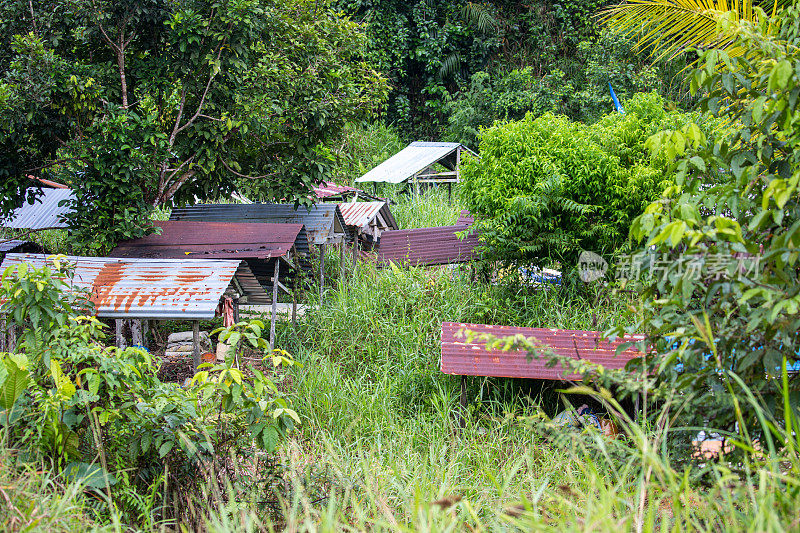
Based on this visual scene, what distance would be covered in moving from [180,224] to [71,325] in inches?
214

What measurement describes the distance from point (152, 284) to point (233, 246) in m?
1.59

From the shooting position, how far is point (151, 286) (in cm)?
682

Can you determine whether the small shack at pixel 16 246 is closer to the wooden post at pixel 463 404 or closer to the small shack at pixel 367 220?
the small shack at pixel 367 220

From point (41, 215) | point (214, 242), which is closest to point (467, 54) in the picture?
point (41, 215)

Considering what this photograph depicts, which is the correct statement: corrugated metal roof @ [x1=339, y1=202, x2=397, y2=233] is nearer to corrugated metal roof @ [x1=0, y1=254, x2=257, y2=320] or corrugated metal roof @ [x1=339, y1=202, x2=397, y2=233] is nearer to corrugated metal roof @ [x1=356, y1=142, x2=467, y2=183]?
corrugated metal roof @ [x1=356, y1=142, x2=467, y2=183]

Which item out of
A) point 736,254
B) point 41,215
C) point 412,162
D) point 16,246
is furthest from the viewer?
point 412,162

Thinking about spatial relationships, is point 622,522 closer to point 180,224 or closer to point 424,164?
point 180,224

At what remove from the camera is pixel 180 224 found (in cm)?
898

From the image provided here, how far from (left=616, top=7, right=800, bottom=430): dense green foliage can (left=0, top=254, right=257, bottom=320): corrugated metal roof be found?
Result: 4857 millimetres

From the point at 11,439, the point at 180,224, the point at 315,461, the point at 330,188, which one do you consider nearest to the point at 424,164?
the point at 330,188

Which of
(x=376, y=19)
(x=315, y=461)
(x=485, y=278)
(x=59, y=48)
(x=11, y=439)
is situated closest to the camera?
(x=11, y=439)

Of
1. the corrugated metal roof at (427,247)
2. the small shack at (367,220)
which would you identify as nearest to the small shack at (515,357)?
the corrugated metal roof at (427,247)

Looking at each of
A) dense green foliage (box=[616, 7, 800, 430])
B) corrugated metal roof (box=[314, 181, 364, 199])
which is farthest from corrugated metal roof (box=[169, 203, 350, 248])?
dense green foliage (box=[616, 7, 800, 430])

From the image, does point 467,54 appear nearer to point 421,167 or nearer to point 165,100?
point 421,167
